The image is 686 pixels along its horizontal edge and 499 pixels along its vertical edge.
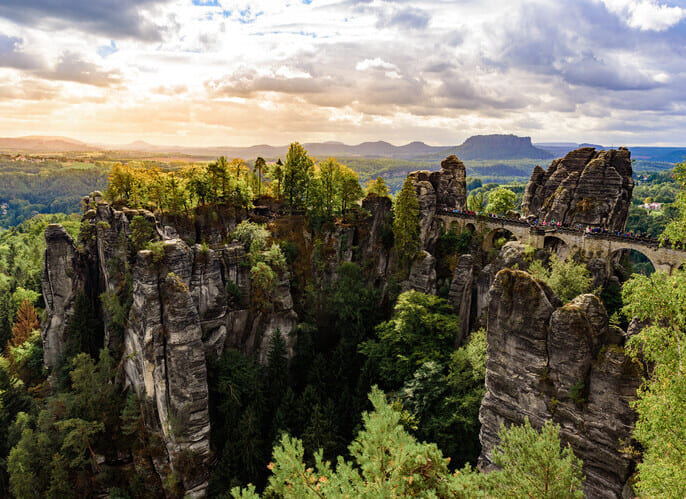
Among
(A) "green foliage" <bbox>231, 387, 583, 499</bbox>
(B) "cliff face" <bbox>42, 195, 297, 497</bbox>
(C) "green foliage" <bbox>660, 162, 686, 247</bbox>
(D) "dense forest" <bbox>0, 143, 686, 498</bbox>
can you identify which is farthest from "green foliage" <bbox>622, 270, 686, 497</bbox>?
(B) "cliff face" <bbox>42, 195, 297, 497</bbox>

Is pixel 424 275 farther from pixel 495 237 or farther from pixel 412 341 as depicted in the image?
pixel 495 237

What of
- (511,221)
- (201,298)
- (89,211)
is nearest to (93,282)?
(89,211)

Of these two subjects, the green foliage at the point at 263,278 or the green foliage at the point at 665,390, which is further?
the green foliage at the point at 263,278

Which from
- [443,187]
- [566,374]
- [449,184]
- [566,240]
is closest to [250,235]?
[443,187]

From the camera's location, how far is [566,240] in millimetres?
41562

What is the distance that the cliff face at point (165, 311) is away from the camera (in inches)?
1319

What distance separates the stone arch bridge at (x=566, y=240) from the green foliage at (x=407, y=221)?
6.84m

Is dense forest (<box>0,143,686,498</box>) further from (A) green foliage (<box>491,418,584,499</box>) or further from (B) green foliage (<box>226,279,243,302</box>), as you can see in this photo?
(B) green foliage (<box>226,279,243,302</box>)

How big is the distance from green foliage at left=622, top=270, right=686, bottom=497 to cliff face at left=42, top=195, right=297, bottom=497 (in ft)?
101

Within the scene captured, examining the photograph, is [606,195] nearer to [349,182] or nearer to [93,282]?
[349,182]

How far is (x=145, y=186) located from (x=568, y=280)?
52.1 m

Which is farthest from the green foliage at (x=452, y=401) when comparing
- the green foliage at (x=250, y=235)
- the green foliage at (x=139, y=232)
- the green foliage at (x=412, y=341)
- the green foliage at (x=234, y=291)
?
the green foliage at (x=139, y=232)

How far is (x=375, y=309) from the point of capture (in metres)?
46.6

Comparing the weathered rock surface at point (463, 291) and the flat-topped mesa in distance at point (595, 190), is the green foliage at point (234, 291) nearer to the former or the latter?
the weathered rock surface at point (463, 291)
